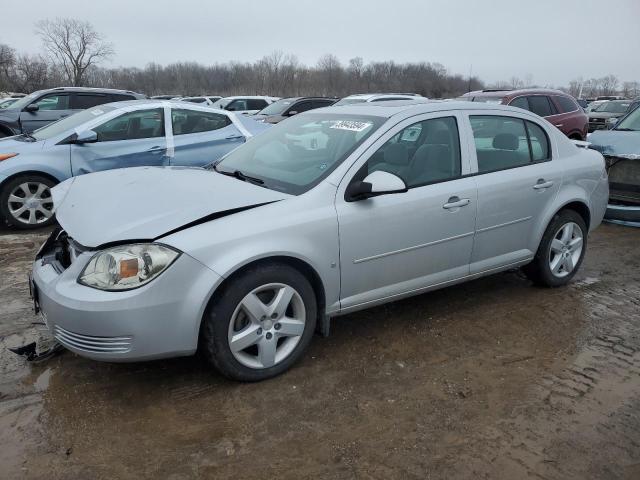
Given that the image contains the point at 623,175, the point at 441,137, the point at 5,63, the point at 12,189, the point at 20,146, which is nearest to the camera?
the point at 441,137

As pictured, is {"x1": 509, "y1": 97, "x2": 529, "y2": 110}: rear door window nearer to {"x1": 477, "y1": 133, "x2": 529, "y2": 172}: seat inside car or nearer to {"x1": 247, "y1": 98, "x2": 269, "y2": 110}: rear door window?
{"x1": 477, "y1": 133, "x2": 529, "y2": 172}: seat inside car

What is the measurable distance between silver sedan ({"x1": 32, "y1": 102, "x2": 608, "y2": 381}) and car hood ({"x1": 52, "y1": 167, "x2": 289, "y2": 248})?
12mm

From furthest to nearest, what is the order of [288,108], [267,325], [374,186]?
Answer: 1. [288,108]
2. [374,186]
3. [267,325]

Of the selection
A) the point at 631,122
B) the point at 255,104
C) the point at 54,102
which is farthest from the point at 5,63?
the point at 631,122

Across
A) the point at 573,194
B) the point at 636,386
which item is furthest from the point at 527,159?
the point at 636,386

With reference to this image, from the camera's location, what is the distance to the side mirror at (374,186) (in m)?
3.25

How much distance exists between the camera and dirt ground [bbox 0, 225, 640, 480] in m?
2.50

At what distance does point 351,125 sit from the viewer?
12.4ft

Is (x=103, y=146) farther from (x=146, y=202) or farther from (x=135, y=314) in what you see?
(x=135, y=314)

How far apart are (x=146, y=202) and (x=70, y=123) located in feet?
15.4

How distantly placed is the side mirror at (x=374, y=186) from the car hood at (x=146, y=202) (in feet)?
1.41

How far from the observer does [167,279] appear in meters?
2.73

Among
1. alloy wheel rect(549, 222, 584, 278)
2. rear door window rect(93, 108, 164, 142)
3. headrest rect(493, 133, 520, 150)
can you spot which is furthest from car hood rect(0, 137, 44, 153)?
alloy wheel rect(549, 222, 584, 278)

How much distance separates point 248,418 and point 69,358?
1377 millimetres
